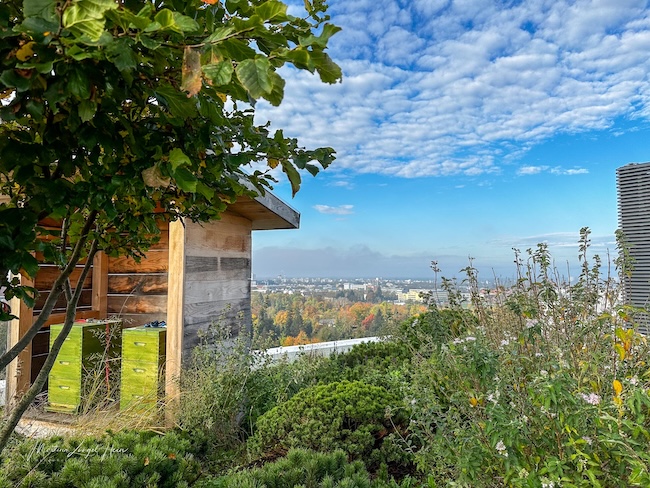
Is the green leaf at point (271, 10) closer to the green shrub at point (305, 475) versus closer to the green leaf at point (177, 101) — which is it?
the green leaf at point (177, 101)

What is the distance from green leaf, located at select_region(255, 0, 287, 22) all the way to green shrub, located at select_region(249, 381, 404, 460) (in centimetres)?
235

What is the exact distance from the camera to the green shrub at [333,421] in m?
2.55

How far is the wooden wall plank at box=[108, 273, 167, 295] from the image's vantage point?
4848mm

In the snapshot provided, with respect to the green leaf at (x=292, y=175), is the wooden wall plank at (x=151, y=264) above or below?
below


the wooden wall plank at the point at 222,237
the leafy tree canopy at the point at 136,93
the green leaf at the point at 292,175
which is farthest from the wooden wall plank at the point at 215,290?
the green leaf at the point at 292,175

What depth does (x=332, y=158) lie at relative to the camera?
97cm

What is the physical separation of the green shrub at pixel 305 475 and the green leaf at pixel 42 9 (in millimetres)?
1871

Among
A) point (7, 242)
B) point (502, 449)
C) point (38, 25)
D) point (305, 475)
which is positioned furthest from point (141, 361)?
point (38, 25)

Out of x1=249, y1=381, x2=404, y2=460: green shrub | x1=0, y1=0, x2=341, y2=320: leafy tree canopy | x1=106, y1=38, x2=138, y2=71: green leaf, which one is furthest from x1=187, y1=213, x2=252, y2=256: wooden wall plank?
x1=106, y1=38, x2=138, y2=71: green leaf

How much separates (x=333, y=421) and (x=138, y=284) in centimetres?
332

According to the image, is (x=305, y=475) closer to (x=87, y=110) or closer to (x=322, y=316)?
(x=87, y=110)

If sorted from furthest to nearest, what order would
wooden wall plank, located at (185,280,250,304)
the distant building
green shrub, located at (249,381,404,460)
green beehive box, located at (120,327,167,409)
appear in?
1. the distant building
2. green beehive box, located at (120,327,167,409)
3. wooden wall plank, located at (185,280,250,304)
4. green shrub, located at (249,381,404,460)

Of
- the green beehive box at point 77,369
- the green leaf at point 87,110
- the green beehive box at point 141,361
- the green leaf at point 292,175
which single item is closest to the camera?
the green leaf at point 87,110

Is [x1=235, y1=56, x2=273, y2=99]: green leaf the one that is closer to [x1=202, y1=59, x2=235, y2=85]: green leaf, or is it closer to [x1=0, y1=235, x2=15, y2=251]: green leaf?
[x1=202, y1=59, x2=235, y2=85]: green leaf
